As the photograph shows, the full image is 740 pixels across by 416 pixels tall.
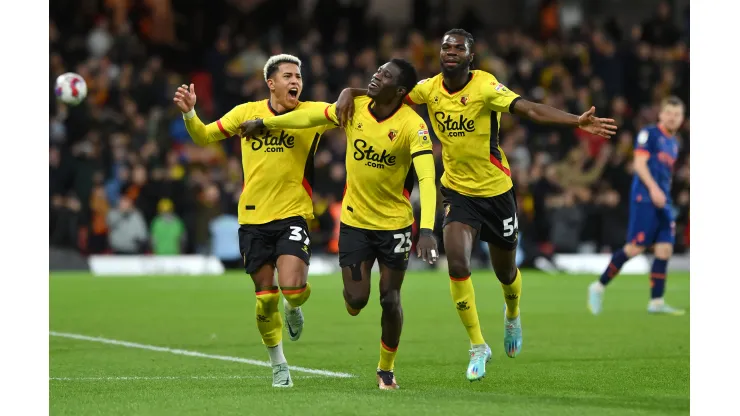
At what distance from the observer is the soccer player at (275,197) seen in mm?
8961

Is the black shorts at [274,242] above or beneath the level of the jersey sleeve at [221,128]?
beneath

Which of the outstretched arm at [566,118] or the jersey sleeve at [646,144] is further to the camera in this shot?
the jersey sleeve at [646,144]

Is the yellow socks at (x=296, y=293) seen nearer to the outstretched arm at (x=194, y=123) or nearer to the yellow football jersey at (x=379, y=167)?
the yellow football jersey at (x=379, y=167)

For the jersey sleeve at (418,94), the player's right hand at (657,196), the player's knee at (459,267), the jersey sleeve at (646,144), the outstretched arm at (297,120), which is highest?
the jersey sleeve at (418,94)

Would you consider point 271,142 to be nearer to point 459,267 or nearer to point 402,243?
point 402,243

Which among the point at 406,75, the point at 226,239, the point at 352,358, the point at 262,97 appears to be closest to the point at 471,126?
the point at 406,75

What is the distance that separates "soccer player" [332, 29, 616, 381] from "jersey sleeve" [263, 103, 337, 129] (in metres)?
0.13

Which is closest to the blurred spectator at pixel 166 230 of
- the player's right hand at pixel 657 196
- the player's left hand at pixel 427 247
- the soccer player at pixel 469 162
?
the player's right hand at pixel 657 196

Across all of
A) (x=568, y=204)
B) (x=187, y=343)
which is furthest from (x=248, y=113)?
(x=568, y=204)

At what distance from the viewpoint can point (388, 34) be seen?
1134 inches

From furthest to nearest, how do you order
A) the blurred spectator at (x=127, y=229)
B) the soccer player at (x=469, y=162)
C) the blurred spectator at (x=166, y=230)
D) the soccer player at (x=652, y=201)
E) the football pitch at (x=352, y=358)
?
the blurred spectator at (x=166, y=230), the blurred spectator at (x=127, y=229), the soccer player at (x=652, y=201), the soccer player at (x=469, y=162), the football pitch at (x=352, y=358)

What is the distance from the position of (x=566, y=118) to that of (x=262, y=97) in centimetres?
1744
